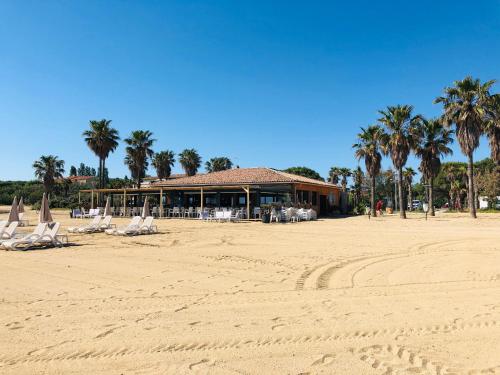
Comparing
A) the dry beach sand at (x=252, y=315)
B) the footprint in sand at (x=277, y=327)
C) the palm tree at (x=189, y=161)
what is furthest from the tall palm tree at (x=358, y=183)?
the footprint in sand at (x=277, y=327)

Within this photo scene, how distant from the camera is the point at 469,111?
2695 centimetres

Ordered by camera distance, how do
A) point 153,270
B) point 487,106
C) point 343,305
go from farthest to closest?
point 487,106, point 153,270, point 343,305

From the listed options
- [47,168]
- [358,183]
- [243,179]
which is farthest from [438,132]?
[47,168]

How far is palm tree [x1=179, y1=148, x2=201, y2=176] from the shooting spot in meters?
52.5

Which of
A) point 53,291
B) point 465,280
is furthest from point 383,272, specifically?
point 53,291

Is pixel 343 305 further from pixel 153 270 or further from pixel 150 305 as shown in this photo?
pixel 153 270

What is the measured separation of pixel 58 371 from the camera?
309 centimetres

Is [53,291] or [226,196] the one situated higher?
[226,196]

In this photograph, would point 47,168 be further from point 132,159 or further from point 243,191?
point 243,191

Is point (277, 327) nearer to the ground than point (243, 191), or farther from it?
nearer to the ground

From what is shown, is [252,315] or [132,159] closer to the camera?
[252,315]

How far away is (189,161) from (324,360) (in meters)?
50.2

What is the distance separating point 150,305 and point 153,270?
2.59 m

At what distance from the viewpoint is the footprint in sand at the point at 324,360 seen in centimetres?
322
